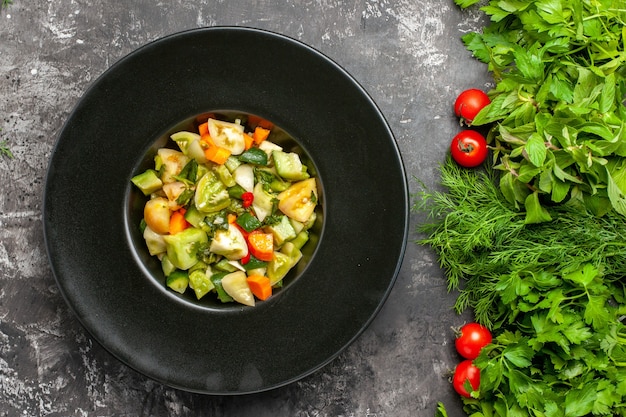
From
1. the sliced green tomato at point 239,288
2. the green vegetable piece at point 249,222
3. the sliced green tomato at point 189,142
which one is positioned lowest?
the sliced green tomato at point 239,288

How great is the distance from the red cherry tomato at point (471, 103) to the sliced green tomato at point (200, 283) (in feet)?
4.63

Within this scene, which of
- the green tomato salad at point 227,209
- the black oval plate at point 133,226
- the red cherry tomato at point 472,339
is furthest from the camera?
the red cherry tomato at point 472,339

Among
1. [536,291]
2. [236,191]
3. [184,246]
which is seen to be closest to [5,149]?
[184,246]

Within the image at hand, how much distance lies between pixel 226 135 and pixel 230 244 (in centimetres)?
48

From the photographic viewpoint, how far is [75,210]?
2479mm

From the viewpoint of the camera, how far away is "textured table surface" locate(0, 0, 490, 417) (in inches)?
112

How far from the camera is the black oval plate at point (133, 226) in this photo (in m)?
2.47

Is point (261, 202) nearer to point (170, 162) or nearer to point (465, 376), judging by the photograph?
point (170, 162)

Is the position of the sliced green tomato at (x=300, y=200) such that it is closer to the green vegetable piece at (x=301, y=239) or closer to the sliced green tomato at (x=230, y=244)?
the green vegetable piece at (x=301, y=239)

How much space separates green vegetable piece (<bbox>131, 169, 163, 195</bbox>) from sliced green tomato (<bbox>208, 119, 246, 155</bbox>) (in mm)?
302

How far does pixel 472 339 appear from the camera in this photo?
2.78 metres

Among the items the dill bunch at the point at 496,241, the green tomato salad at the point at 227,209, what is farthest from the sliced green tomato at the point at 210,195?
the dill bunch at the point at 496,241

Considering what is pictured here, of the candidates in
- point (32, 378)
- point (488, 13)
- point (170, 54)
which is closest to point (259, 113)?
point (170, 54)

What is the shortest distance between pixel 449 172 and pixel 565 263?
0.66m
